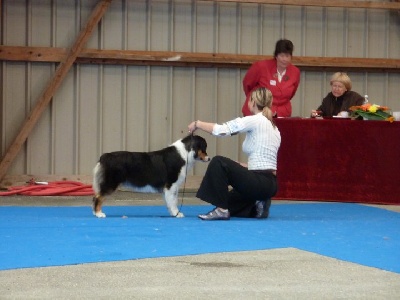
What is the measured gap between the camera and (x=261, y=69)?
1041 centimetres

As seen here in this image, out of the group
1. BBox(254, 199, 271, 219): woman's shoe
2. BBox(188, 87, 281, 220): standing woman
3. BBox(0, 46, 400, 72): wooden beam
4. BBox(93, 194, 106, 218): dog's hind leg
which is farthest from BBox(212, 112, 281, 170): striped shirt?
BBox(0, 46, 400, 72): wooden beam

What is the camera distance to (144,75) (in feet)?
39.4

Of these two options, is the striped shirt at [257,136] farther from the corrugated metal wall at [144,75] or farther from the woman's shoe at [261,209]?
the corrugated metal wall at [144,75]

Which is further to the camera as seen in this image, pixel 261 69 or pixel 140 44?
pixel 140 44

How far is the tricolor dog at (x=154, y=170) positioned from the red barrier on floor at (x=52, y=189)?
8.03 ft

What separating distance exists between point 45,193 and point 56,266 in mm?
5105

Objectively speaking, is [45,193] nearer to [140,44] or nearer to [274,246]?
[140,44]

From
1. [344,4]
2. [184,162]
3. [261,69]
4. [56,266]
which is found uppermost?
[344,4]

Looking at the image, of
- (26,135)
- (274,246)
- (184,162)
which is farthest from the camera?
(26,135)

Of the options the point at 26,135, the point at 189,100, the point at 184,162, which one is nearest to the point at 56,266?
the point at 184,162

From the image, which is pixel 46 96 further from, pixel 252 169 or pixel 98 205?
pixel 252 169

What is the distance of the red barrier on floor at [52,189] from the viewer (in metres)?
11.0

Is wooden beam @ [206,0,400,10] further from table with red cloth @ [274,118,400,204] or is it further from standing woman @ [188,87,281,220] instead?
standing woman @ [188,87,281,220]

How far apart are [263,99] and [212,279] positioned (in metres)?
3.16
